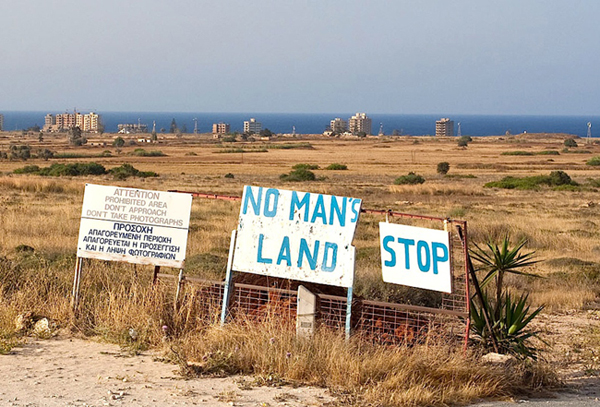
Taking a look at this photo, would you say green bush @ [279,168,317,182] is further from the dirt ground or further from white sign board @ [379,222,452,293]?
the dirt ground

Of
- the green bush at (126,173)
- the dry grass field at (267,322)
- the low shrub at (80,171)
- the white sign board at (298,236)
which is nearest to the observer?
the dry grass field at (267,322)

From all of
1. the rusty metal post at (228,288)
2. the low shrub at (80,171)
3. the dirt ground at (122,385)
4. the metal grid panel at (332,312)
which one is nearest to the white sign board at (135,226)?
the rusty metal post at (228,288)

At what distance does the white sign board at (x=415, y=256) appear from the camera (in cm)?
791

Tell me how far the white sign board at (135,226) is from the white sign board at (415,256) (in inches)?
89.9

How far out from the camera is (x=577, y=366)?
29.3 ft

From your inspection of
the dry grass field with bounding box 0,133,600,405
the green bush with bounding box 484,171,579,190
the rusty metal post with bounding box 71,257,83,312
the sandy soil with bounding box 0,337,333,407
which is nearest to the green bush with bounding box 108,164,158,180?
the green bush with bounding box 484,171,579,190

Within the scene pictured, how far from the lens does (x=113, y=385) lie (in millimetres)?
6973

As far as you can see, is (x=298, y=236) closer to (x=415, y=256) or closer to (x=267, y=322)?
(x=267, y=322)

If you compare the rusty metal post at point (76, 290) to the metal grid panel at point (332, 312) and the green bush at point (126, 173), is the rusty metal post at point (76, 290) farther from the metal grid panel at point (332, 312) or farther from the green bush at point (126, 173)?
the green bush at point (126, 173)

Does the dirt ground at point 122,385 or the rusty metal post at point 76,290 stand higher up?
the rusty metal post at point 76,290

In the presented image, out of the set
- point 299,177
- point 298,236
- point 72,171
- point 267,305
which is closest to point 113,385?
point 267,305

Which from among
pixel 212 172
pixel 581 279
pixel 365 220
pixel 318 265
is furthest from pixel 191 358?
pixel 212 172

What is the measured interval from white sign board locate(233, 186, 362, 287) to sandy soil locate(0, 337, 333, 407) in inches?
53.9

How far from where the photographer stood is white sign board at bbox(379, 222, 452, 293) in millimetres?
7910
